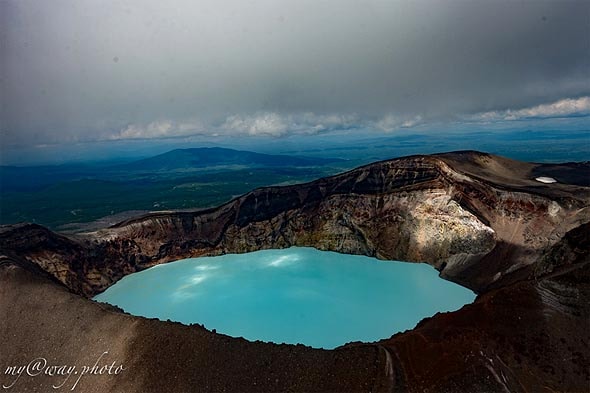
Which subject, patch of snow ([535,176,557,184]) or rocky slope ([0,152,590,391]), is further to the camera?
patch of snow ([535,176,557,184])

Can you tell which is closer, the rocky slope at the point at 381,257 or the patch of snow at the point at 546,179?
the rocky slope at the point at 381,257

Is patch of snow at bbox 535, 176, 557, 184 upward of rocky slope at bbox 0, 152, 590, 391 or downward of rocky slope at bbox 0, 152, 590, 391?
upward

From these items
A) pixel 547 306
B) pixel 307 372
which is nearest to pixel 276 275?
pixel 307 372

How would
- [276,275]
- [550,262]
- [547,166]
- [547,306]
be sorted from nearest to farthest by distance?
[547,306] → [550,262] → [276,275] → [547,166]

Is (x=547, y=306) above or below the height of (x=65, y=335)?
above

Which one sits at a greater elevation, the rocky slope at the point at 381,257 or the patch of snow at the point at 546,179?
the patch of snow at the point at 546,179

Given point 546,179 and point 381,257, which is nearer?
point 381,257

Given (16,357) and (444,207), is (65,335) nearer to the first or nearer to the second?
(16,357)

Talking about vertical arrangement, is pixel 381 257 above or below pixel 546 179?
below
